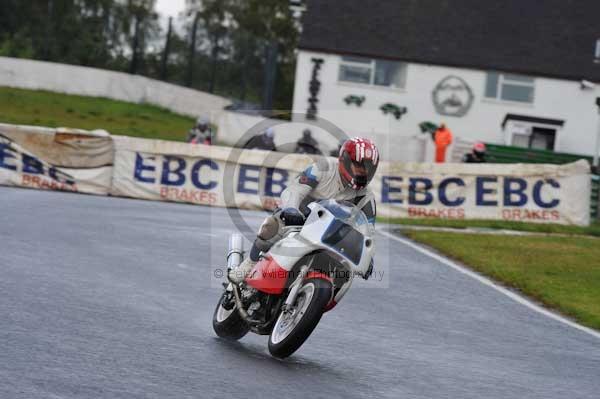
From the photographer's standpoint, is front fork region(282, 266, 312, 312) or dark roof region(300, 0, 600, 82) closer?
front fork region(282, 266, 312, 312)

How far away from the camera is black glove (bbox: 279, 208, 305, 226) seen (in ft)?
25.9

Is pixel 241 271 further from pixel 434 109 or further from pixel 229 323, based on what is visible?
pixel 434 109

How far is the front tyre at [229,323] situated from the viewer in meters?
8.74

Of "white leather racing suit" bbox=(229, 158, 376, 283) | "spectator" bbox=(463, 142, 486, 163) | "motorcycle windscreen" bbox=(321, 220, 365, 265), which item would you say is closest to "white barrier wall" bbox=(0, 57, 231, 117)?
"spectator" bbox=(463, 142, 486, 163)

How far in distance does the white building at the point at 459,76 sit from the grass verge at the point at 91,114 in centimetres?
554

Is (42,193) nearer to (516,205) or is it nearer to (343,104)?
(516,205)

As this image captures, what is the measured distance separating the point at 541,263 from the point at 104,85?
3215cm

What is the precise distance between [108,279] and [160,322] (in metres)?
2.41

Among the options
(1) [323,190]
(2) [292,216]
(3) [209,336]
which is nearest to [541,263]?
(3) [209,336]

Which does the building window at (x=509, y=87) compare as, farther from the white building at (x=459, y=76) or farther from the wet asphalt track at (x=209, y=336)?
the wet asphalt track at (x=209, y=336)

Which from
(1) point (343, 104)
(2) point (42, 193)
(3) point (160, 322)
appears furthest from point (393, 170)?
(1) point (343, 104)

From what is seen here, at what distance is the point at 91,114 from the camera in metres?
42.4

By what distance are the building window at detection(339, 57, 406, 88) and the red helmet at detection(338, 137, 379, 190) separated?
3755 centimetres

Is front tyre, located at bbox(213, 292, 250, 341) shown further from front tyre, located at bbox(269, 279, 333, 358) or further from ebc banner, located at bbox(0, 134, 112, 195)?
ebc banner, located at bbox(0, 134, 112, 195)
